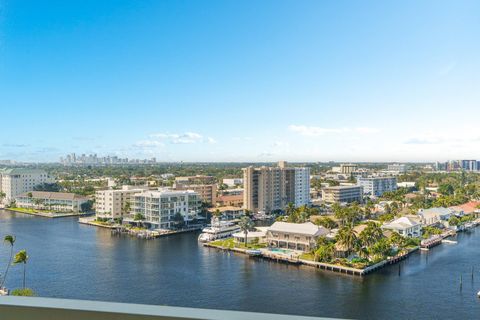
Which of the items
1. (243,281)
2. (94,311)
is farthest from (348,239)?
(94,311)

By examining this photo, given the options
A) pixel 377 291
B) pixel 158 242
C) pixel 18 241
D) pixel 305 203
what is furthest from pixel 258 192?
pixel 377 291

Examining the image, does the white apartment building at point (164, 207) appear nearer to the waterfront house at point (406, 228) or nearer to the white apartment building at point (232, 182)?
the waterfront house at point (406, 228)

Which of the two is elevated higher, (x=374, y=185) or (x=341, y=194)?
(x=374, y=185)

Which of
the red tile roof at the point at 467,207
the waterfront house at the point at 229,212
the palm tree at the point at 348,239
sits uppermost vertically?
the palm tree at the point at 348,239

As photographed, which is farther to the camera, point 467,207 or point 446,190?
point 446,190

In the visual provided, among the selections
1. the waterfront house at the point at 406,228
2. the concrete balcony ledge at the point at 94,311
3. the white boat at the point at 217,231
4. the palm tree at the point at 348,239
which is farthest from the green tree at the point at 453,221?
the concrete balcony ledge at the point at 94,311

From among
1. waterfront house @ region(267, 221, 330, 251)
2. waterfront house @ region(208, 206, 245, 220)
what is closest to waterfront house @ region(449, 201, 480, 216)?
waterfront house @ region(267, 221, 330, 251)

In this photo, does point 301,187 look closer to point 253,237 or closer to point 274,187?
point 274,187
